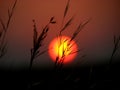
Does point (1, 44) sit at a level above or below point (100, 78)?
above

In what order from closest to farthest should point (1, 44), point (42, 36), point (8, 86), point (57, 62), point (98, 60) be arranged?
point (42, 36), point (57, 62), point (1, 44), point (8, 86), point (98, 60)

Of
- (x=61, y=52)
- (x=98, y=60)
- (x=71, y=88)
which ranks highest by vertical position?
(x=98, y=60)

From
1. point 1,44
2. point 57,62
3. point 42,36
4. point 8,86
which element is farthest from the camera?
point 8,86

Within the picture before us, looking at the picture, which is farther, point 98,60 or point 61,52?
point 98,60

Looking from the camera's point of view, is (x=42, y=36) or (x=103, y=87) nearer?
(x=42, y=36)

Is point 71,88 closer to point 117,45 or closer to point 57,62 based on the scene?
point 57,62

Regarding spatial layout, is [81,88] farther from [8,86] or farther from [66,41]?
[8,86]

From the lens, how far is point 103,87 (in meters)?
1.27

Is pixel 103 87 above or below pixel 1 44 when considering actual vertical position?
below

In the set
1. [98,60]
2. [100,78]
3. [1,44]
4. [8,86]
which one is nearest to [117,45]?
[100,78]

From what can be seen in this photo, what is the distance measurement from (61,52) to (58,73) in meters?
0.10

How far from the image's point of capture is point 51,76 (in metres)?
1.11

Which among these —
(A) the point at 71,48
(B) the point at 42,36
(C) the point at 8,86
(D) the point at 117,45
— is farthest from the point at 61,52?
(C) the point at 8,86

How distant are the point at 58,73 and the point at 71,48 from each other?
131 mm
